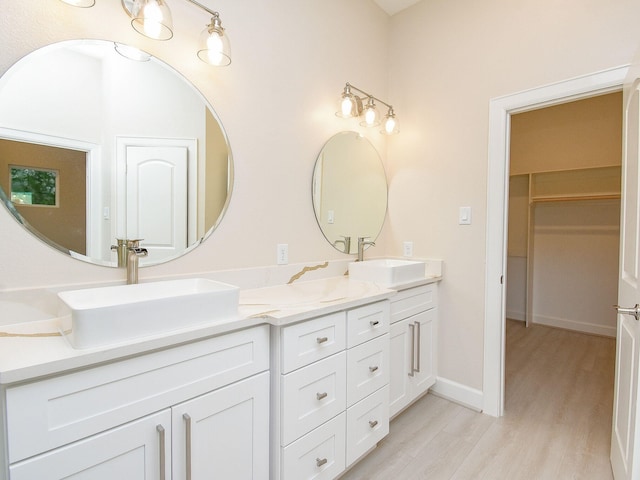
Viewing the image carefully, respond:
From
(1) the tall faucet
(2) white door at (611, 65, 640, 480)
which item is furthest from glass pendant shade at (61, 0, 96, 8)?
(2) white door at (611, 65, 640, 480)

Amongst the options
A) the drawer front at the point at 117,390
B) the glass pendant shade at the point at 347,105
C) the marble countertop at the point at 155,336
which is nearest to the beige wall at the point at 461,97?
the glass pendant shade at the point at 347,105

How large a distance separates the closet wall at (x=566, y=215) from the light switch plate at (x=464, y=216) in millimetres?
2213

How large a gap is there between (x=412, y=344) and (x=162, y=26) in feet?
6.71

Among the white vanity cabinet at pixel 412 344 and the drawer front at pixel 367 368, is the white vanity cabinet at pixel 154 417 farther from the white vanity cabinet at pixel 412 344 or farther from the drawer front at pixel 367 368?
the white vanity cabinet at pixel 412 344

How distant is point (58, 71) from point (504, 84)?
2.30m

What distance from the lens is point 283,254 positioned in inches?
75.5

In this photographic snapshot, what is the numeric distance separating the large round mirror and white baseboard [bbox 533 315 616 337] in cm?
407

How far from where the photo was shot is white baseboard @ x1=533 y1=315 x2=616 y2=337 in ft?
11.6

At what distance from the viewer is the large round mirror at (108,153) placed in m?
1.14

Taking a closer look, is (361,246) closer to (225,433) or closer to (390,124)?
(390,124)

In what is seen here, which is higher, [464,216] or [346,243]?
[464,216]

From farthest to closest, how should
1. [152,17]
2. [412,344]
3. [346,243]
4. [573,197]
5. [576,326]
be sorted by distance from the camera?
[576,326]
[573,197]
[346,243]
[412,344]
[152,17]

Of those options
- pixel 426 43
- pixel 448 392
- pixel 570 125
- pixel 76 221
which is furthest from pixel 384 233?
pixel 570 125

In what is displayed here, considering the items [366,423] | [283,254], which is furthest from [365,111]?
[366,423]
